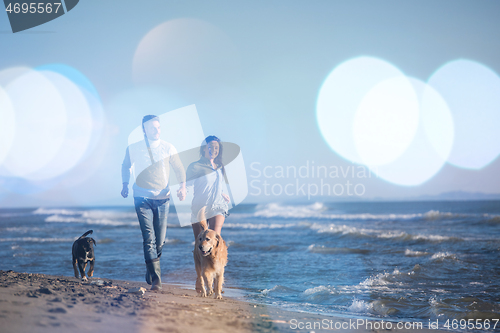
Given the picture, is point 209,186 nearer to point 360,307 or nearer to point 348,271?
point 360,307

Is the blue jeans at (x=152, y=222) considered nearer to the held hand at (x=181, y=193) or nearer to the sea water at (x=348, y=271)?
the held hand at (x=181, y=193)

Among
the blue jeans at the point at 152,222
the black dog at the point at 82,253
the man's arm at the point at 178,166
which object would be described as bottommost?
the black dog at the point at 82,253

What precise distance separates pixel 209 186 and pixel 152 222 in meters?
0.94

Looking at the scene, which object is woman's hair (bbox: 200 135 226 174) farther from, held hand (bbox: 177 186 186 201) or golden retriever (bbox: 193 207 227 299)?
golden retriever (bbox: 193 207 227 299)

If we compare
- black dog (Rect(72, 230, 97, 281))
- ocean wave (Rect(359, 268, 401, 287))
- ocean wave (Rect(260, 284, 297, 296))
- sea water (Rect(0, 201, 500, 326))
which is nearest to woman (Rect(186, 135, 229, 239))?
sea water (Rect(0, 201, 500, 326))

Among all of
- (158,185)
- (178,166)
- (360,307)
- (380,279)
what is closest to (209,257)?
(158,185)

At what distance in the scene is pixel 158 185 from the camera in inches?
180

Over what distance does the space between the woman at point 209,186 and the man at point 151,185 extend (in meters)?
0.26

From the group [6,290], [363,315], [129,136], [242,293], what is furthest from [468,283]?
[6,290]

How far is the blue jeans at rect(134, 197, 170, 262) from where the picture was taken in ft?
14.9

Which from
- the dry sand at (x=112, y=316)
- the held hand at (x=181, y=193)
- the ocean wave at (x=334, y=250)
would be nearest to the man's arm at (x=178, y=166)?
the held hand at (x=181, y=193)

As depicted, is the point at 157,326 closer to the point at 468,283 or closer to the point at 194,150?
the point at 194,150

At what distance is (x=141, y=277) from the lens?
7.81 meters

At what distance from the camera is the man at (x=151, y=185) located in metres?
4.55
